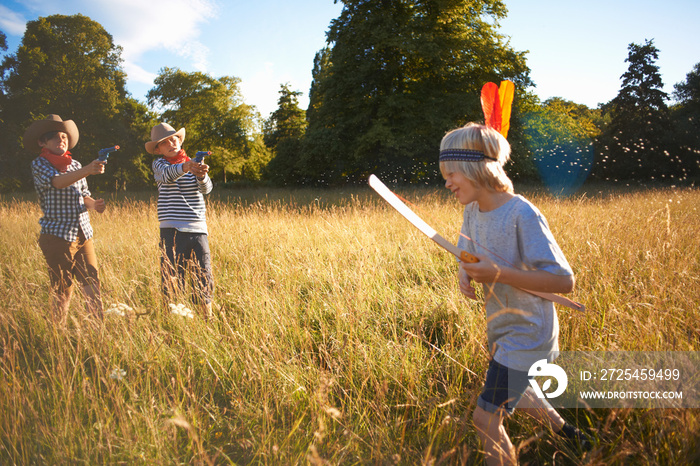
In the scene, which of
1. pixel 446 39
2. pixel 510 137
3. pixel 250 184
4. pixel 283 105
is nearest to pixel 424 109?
pixel 446 39

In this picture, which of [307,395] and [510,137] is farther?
[510,137]

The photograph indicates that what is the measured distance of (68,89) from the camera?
21.1 m

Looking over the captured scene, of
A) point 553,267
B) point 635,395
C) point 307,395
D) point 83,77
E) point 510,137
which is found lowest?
point 307,395

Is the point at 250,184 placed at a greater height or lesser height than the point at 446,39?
lesser

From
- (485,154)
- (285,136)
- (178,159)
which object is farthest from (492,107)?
(285,136)

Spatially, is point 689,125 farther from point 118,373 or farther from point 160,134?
point 118,373

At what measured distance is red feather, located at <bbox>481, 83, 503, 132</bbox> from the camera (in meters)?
1.62

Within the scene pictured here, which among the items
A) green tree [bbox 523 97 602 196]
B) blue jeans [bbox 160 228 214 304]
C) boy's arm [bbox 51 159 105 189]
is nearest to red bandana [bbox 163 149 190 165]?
boy's arm [bbox 51 159 105 189]

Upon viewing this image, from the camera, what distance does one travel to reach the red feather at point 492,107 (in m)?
1.62

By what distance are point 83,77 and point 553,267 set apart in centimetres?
2732

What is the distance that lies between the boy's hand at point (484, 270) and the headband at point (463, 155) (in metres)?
0.40

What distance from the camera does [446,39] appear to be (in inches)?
663

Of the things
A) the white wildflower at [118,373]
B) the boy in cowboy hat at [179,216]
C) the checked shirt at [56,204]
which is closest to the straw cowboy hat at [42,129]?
the checked shirt at [56,204]

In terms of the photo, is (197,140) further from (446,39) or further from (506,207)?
(506,207)
